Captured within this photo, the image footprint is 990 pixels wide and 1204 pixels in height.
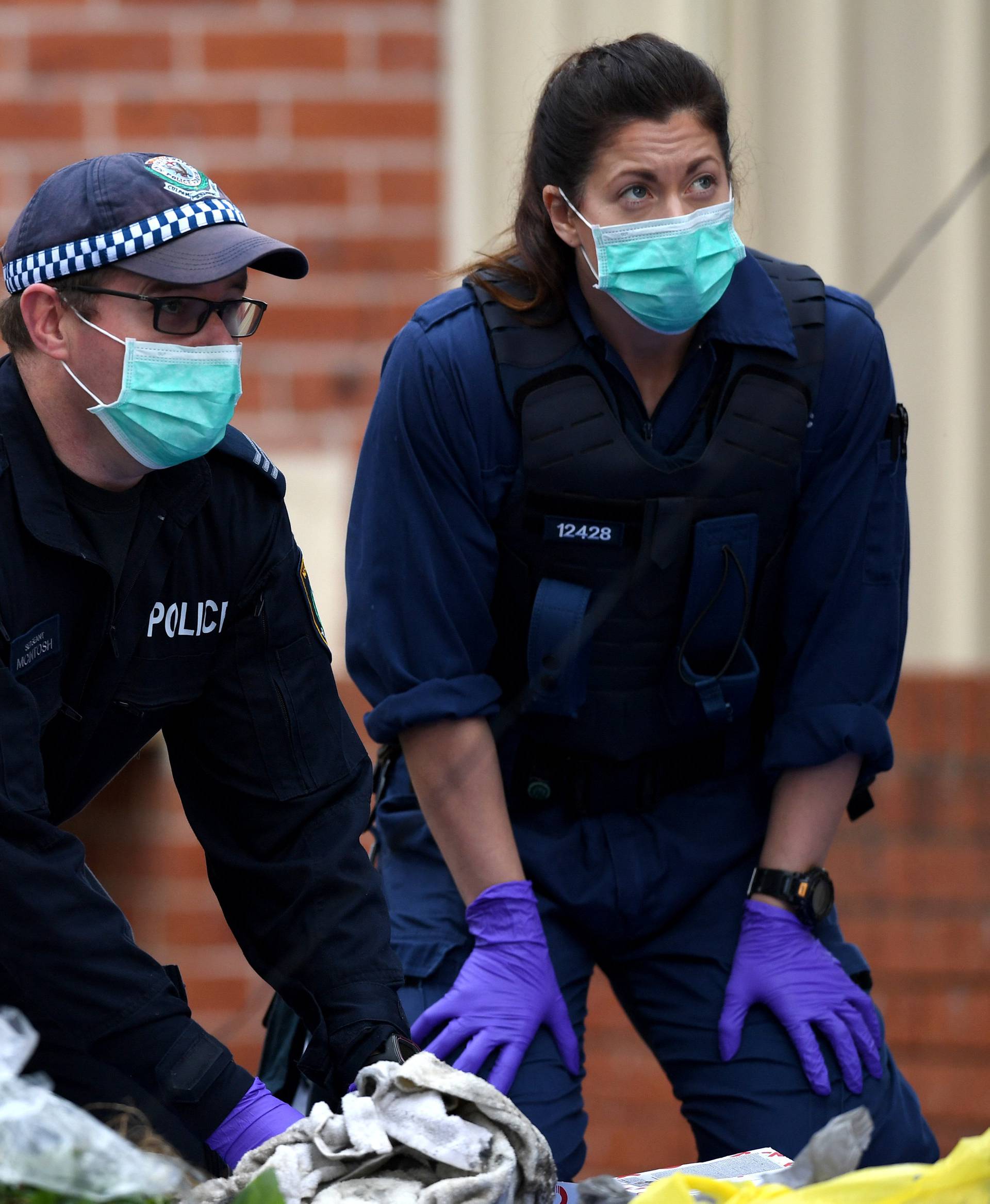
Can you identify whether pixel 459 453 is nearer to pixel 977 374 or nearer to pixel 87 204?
pixel 87 204

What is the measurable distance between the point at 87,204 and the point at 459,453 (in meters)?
0.54

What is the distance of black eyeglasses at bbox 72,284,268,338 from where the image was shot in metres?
1.87

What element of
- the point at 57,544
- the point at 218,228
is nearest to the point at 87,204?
the point at 218,228

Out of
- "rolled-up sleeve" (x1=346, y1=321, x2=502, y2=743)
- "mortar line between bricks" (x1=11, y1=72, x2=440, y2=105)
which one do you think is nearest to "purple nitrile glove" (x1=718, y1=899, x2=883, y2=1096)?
"rolled-up sleeve" (x1=346, y1=321, x2=502, y2=743)

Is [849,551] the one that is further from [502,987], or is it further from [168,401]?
[168,401]

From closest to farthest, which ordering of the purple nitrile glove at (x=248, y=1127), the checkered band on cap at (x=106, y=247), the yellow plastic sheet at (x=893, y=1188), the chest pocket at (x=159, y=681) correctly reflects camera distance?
the yellow plastic sheet at (x=893, y=1188) < the purple nitrile glove at (x=248, y=1127) < the checkered band on cap at (x=106, y=247) < the chest pocket at (x=159, y=681)

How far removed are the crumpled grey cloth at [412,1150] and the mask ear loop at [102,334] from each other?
85cm

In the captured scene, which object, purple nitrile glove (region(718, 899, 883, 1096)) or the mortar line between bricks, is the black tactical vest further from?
the mortar line between bricks

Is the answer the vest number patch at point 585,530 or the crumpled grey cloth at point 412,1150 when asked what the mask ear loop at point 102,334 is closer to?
the vest number patch at point 585,530

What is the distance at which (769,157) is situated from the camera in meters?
3.13

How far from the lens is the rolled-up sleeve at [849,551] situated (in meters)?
2.14

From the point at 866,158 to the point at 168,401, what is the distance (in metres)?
1.75

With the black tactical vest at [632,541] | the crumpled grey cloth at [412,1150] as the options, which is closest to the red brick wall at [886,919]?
the black tactical vest at [632,541]

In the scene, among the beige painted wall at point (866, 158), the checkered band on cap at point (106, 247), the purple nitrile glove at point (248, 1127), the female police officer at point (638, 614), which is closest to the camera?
the purple nitrile glove at point (248, 1127)
